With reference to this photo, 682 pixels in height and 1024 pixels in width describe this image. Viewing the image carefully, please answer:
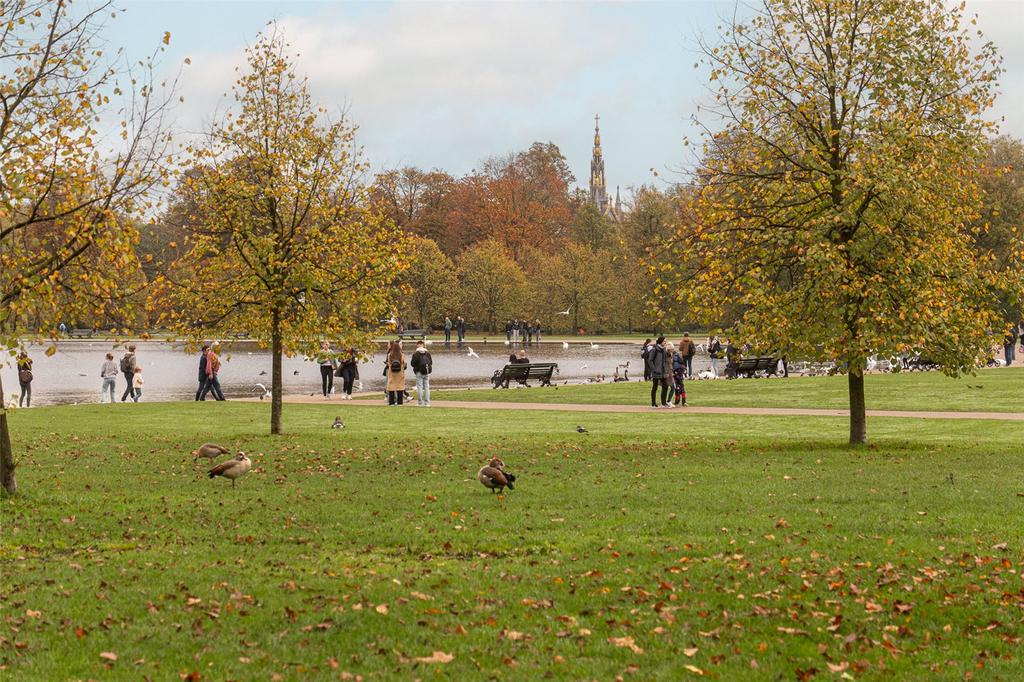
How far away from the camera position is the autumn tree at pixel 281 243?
2095cm

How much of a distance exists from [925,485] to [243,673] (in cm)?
1042

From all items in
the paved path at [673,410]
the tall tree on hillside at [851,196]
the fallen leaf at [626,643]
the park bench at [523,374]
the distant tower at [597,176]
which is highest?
the distant tower at [597,176]

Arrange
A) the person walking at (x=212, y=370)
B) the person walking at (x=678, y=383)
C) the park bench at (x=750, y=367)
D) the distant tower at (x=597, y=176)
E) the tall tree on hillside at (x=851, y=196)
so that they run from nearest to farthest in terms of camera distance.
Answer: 1. the tall tree on hillside at (x=851, y=196)
2. the person walking at (x=678, y=383)
3. the person walking at (x=212, y=370)
4. the park bench at (x=750, y=367)
5. the distant tower at (x=597, y=176)

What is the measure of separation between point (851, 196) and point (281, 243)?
10366 mm

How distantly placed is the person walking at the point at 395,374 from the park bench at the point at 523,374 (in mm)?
6537

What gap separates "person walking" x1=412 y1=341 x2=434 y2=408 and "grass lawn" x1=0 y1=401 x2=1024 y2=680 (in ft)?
37.9

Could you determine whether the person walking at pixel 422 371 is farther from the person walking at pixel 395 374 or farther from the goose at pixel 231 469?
the goose at pixel 231 469

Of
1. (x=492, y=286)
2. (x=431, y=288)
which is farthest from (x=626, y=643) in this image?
(x=492, y=286)

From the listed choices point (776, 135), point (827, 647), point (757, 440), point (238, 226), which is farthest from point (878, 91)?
point (827, 647)

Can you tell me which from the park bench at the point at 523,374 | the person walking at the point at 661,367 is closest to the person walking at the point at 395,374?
the park bench at the point at 523,374

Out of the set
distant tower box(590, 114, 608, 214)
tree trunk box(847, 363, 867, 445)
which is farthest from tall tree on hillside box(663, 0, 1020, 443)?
distant tower box(590, 114, 608, 214)

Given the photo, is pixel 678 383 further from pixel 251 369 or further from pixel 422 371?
pixel 251 369

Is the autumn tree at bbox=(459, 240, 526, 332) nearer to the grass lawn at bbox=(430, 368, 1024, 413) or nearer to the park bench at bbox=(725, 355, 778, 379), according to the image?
the park bench at bbox=(725, 355, 778, 379)

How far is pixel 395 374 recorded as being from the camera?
105 feet
